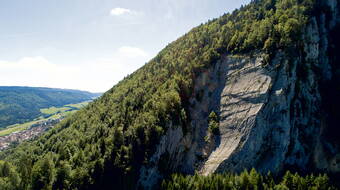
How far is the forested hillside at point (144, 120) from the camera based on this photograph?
165ft

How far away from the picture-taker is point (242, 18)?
7931cm

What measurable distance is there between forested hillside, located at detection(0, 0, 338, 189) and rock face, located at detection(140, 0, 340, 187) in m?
2.80

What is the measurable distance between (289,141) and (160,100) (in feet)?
119

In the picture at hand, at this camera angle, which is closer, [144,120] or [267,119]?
[267,119]

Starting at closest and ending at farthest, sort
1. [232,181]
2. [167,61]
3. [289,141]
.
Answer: [232,181] → [289,141] → [167,61]

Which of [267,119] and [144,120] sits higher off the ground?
[267,119]

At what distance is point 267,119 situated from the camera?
49.2m

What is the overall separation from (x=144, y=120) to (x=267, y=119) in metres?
33.5

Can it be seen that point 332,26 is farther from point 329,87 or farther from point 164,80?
point 164,80

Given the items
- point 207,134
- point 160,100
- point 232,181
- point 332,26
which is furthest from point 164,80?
point 332,26

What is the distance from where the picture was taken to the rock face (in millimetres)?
48125

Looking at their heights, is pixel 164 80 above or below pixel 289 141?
above

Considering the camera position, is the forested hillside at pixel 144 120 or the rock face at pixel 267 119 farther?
the forested hillside at pixel 144 120

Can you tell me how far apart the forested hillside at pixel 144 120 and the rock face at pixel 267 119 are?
9.19 feet
